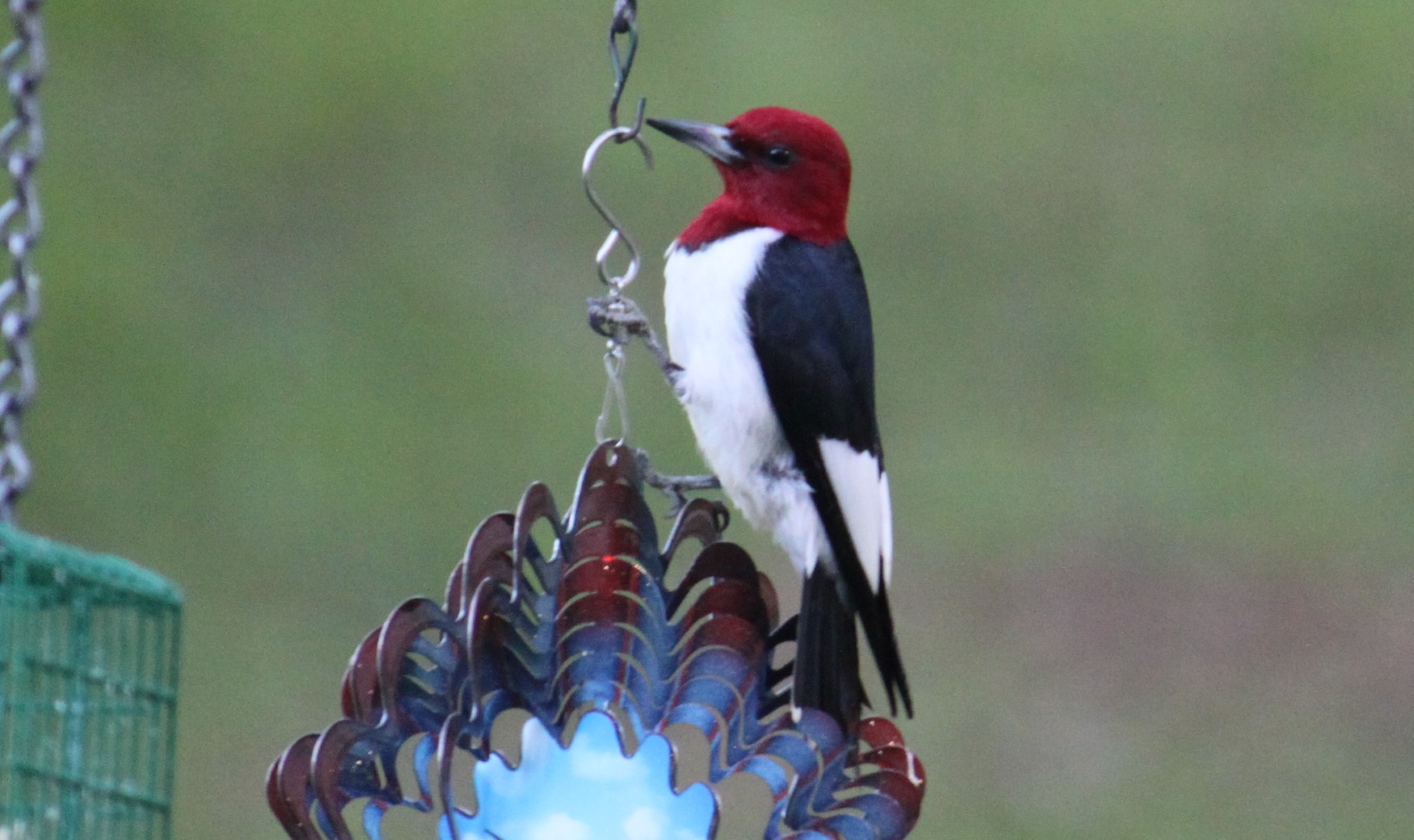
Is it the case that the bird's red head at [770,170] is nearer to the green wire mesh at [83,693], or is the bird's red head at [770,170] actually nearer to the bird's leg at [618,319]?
the bird's leg at [618,319]

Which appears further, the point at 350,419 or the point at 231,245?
the point at 231,245

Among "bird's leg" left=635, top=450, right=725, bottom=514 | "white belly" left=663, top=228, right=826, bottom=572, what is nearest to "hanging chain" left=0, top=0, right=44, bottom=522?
"bird's leg" left=635, top=450, right=725, bottom=514

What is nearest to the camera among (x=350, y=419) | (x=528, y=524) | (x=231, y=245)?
(x=528, y=524)

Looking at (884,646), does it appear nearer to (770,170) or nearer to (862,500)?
(862,500)

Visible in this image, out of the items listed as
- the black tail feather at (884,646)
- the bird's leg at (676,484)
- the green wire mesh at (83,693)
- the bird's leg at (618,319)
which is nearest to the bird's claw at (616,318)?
the bird's leg at (618,319)

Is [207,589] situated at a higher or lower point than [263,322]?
lower

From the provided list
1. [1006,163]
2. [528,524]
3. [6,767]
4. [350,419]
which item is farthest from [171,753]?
[1006,163]

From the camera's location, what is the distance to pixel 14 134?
2.35 m

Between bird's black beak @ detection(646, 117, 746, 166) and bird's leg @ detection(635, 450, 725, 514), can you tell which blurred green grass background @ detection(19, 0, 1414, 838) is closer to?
bird's leg @ detection(635, 450, 725, 514)

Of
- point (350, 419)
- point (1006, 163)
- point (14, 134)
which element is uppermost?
point (1006, 163)

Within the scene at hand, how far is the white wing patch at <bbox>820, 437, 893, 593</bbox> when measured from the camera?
2.75 m

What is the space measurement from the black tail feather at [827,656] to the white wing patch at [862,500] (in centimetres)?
7

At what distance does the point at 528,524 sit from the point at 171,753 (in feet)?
2.28

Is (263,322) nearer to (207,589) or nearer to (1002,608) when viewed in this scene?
(207,589)
